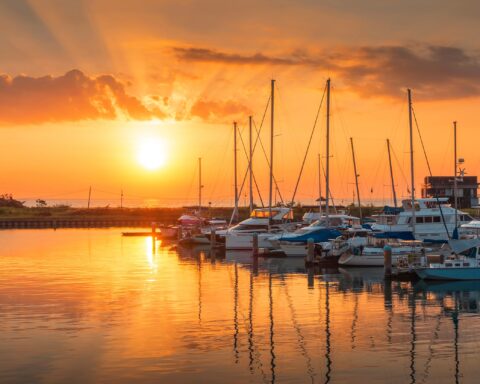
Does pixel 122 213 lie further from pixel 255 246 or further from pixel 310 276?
pixel 310 276

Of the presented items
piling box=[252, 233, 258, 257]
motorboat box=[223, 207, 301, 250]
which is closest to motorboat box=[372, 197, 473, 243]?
piling box=[252, 233, 258, 257]

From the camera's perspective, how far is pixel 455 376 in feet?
77.2

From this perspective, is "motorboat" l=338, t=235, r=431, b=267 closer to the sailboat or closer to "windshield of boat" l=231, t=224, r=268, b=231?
the sailboat

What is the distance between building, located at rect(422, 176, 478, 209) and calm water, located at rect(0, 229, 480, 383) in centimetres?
8263

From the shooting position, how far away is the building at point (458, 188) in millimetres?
133500

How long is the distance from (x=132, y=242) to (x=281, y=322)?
209ft

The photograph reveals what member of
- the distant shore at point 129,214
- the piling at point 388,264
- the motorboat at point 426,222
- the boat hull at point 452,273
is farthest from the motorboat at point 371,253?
the distant shore at point 129,214

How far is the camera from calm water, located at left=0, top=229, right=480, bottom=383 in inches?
945

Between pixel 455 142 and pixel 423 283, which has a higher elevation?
pixel 455 142

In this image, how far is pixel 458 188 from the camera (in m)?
134

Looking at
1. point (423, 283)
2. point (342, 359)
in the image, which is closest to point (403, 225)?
point (423, 283)

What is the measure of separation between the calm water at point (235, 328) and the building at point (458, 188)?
82.6 meters

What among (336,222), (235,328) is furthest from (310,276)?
(235,328)

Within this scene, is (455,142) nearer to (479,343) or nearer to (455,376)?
(479,343)
